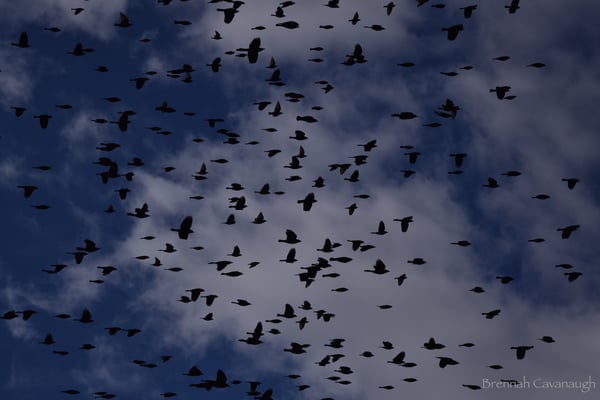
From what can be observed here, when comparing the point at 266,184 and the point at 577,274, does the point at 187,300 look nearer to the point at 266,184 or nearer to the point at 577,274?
the point at 266,184

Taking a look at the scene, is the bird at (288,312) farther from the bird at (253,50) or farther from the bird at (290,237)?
the bird at (253,50)

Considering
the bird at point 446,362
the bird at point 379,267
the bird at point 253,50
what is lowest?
the bird at point 446,362

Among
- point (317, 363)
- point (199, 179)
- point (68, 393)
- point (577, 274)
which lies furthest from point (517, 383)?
point (68, 393)

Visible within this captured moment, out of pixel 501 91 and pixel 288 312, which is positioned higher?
pixel 501 91

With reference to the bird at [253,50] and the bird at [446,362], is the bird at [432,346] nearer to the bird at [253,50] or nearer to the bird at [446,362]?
the bird at [446,362]

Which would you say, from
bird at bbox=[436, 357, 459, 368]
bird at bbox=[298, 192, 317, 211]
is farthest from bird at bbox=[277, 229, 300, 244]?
bird at bbox=[436, 357, 459, 368]

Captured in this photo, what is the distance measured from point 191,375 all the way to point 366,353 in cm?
1046

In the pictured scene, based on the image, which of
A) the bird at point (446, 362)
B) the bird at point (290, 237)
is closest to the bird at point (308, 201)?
the bird at point (290, 237)

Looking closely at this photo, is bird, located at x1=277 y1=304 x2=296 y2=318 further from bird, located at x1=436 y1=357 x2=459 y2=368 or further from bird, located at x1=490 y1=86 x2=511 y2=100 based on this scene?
bird, located at x1=490 y1=86 x2=511 y2=100

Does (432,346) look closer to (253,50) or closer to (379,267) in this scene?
(379,267)

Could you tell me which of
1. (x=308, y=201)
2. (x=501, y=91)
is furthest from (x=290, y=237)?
(x=501, y=91)

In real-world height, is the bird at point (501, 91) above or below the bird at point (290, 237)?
above

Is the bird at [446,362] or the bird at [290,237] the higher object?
the bird at [290,237]

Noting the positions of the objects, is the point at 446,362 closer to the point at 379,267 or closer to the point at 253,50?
the point at 379,267
